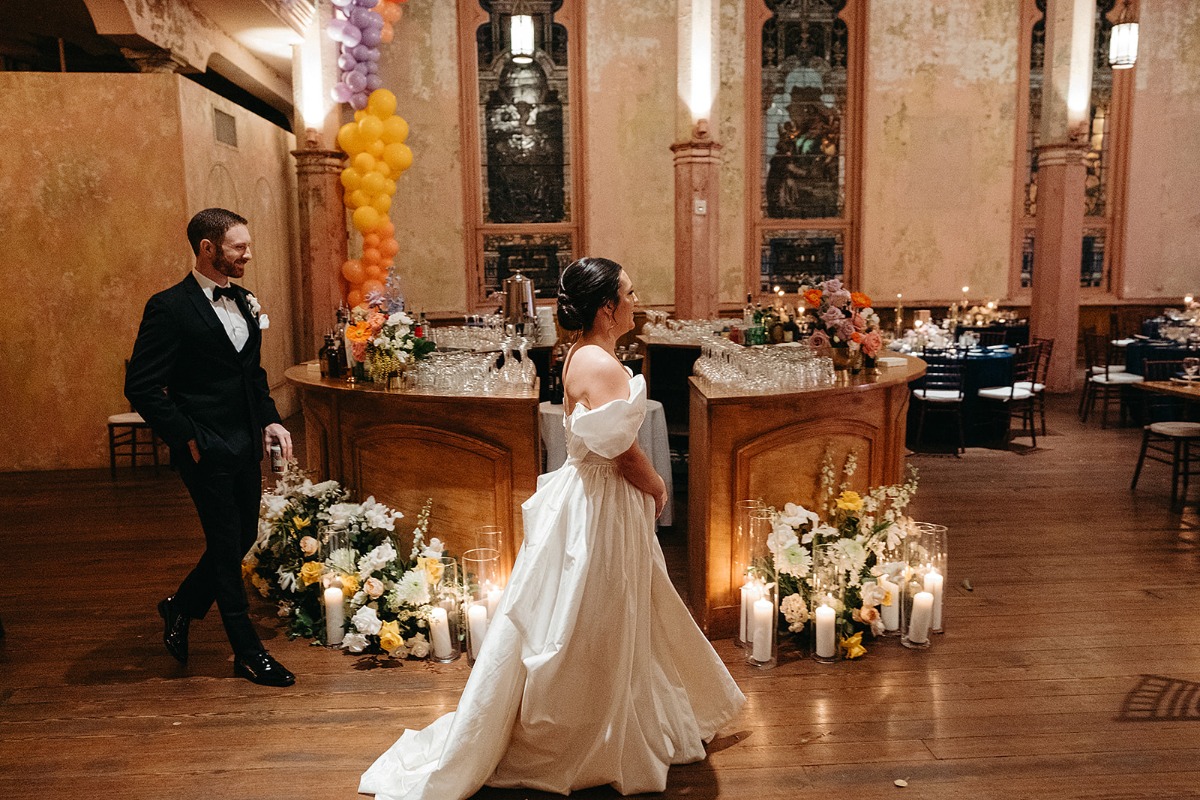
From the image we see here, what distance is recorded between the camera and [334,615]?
12.9 feet

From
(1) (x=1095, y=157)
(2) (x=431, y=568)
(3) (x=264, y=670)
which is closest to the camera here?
(3) (x=264, y=670)

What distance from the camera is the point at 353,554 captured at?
4043mm

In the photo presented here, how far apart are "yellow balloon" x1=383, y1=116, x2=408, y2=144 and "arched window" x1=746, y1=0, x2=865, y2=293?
463cm

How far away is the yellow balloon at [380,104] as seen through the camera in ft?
30.1

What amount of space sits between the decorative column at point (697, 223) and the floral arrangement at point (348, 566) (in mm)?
5638

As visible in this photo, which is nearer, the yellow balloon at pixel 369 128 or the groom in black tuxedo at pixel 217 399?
the groom in black tuxedo at pixel 217 399

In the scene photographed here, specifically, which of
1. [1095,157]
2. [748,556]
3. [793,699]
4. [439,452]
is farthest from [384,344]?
[1095,157]

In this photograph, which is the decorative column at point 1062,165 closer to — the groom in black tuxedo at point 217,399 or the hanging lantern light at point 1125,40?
the hanging lantern light at point 1125,40

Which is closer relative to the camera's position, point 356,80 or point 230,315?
point 230,315

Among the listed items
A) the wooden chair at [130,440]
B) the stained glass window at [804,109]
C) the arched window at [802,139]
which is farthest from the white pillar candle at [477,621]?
the stained glass window at [804,109]

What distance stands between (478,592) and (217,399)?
50.1 inches

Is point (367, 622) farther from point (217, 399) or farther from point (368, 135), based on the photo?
point (368, 135)

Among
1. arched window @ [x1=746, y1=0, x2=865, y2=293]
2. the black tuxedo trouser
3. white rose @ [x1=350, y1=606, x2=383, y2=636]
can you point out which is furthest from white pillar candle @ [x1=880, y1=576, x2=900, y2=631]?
arched window @ [x1=746, y1=0, x2=865, y2=293]

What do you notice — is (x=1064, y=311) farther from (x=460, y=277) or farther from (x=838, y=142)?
(x=460, y=277)
